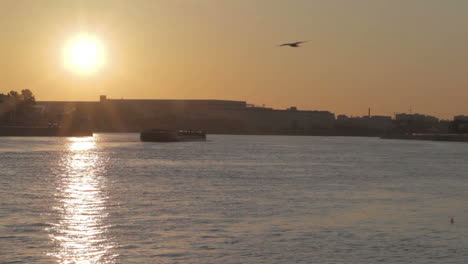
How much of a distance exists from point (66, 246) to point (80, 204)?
11094 mm

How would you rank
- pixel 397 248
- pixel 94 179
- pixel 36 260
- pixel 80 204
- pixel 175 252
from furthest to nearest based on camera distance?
pixel 94 179, pixel 80 204, pixel 397 248, pixel 175 252, pixel 36 260

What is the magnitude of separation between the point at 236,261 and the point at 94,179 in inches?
1199

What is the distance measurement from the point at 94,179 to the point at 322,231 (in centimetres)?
2682

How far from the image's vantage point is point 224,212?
2991 centimetres

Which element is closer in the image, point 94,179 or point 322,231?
point 322,231

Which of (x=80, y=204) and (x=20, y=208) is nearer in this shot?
(x=20, y=208)

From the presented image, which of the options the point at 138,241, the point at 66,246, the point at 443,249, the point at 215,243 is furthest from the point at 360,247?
the point at 66,246

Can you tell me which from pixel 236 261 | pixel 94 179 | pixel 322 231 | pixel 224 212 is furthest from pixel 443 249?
pixel 94 179

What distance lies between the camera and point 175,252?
68.7ft

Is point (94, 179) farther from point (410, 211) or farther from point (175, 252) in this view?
point (175, 252)

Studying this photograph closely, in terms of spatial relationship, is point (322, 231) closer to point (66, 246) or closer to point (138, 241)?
point (138, 241)

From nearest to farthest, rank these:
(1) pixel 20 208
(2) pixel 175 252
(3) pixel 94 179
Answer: (2) pixel 175 252
(1) pixel 20 208
(3) pixel 94 179

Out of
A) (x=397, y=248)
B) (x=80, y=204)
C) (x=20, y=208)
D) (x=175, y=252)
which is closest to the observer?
(x=175, y=252)

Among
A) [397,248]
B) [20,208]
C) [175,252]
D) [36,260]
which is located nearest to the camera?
[36,260]
